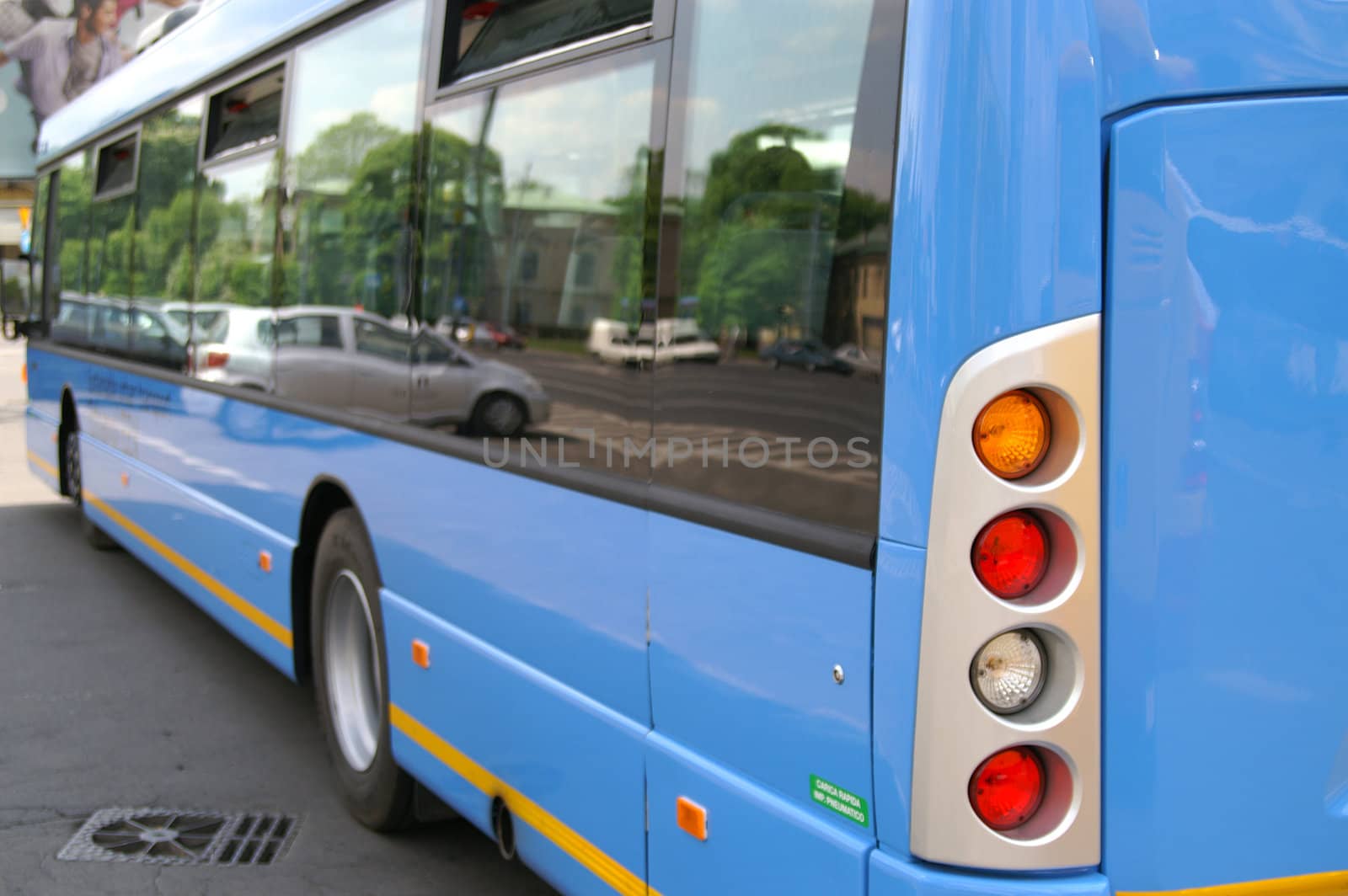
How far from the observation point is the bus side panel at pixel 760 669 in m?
2.27

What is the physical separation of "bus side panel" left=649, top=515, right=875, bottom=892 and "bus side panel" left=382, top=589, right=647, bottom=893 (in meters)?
0.18

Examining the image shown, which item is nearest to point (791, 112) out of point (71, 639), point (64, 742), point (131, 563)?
point (64, 742)

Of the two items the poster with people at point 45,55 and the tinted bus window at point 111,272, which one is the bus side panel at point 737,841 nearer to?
the tinted bus window at point 111,272

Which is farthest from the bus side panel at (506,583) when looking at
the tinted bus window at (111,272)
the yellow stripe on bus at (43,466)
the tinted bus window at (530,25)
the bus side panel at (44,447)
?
the yellow stripe on bus at (43,466)

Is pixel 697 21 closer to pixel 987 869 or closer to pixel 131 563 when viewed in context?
pixel 987 869

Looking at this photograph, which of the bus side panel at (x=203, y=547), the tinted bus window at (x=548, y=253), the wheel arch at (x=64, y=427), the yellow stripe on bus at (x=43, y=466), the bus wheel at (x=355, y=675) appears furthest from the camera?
the yellow stripe on bus at (x=43, y=466)

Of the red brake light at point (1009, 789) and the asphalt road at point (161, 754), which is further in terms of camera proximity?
the asphalt road at point (161, 754)

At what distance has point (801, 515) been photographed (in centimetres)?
238

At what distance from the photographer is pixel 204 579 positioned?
644 centimetres

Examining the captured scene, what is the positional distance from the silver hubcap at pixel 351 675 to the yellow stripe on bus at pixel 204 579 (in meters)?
0.36

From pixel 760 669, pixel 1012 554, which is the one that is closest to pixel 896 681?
pixel 1012 554

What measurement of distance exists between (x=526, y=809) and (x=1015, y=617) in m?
1.81

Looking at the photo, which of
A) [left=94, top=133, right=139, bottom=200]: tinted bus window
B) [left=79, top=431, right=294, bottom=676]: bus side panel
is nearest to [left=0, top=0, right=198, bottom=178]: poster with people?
[left=94, top=133, right=139, bottom=200]: tinted bus window

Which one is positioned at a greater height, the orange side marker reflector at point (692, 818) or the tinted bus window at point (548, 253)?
the tinted bus window at point (548, 253)
